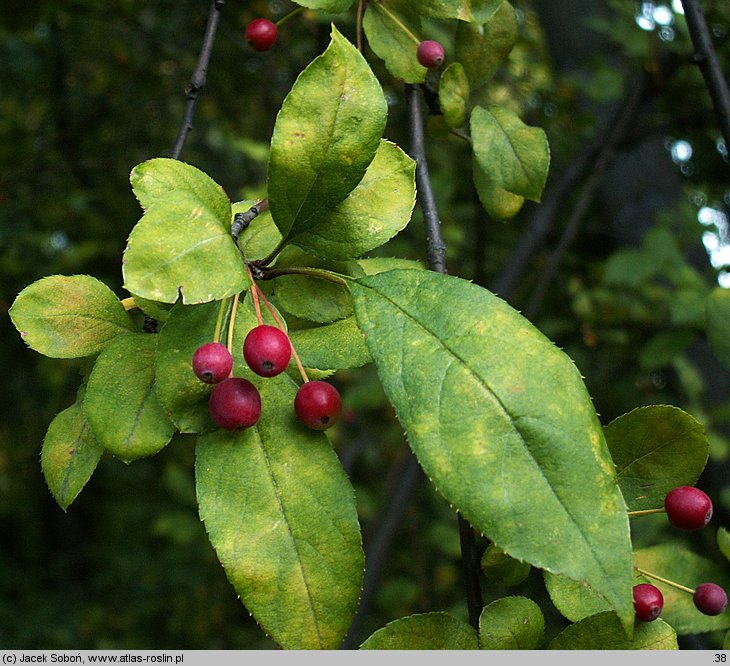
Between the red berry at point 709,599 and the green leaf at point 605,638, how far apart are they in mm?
142

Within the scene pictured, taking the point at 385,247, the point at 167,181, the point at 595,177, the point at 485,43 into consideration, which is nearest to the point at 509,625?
the point at 167,181

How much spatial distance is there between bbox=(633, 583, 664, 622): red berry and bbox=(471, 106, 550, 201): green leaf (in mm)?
546

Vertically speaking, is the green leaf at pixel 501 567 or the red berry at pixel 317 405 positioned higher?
the red berry at pixel 317 405

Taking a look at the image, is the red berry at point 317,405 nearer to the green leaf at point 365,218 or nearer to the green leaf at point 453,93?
the green leaf at point 365,218

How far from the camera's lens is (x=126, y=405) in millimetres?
792

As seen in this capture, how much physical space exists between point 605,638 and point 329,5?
78 cm

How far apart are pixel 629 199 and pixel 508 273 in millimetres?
900

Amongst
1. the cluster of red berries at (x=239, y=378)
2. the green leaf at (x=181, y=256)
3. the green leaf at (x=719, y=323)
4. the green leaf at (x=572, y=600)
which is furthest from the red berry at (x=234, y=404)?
the green leaf at (x=719, y=323)

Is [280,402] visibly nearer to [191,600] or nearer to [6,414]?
[6,414]

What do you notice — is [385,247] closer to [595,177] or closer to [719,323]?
[595,177]

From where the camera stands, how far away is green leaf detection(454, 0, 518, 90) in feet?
3.80

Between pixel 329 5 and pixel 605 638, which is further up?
pixel 329 5

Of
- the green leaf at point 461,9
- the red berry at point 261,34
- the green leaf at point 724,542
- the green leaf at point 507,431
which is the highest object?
the green leaf at point 461,9

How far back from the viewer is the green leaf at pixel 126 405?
2.53 ft
